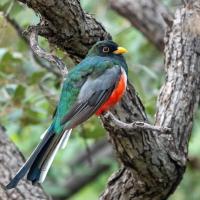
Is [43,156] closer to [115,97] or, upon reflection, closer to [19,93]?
[115,97]

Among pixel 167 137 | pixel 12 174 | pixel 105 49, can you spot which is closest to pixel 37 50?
pixel 105 49

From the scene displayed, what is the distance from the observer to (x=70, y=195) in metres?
8.43

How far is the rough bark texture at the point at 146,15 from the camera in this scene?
7.13 m

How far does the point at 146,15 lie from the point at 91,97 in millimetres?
2332

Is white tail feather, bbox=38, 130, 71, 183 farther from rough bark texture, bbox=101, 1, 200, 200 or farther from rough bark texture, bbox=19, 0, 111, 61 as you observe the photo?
rough bark texture, bbox=19, 0, 111, 61

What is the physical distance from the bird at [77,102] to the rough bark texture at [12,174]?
63cm

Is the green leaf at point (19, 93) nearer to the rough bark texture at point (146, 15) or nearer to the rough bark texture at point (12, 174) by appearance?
the rough bark texture at point (12, 174)

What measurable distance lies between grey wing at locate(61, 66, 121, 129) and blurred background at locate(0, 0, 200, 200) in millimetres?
434

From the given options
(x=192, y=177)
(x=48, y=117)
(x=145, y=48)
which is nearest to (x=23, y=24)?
(x=48, y=117)

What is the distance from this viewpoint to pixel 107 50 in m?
5.35

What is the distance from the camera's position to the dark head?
201 inches

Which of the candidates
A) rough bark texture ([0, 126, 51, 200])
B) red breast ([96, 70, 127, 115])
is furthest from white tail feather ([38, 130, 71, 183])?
rough bark texture ([0, 126, 51, 200])

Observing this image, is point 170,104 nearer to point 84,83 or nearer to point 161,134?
point 161,134

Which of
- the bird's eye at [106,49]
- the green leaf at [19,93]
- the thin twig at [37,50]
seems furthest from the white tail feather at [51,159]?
the green leaf at [19,93]
